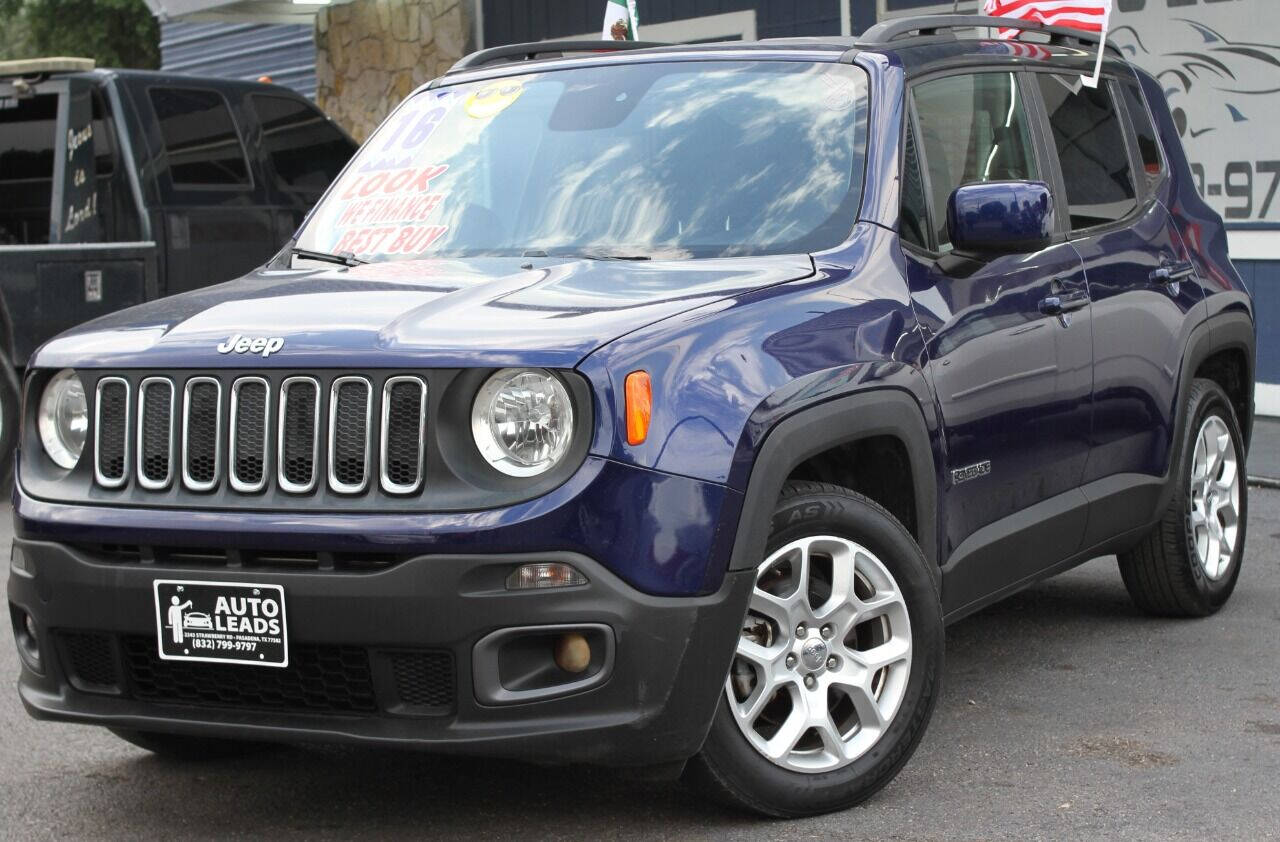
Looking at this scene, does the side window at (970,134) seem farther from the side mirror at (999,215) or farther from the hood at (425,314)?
the hood at (425,314)

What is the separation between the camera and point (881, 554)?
14.8 ft

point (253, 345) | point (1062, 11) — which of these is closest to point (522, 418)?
point (253, 345)

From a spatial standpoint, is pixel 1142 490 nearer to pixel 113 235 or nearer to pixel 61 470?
pixel 61 470

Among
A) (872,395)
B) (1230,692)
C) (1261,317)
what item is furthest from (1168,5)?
(872,395)

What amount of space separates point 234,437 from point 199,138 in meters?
7.47

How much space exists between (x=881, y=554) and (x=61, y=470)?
1.88 m

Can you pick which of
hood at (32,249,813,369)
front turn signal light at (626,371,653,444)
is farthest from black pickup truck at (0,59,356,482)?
front turn signal light at (626,371,653,444)

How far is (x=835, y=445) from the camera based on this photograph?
4445 millimetres

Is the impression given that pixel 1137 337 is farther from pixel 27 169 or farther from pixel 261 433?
pixel 27 169

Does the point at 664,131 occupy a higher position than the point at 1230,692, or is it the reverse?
the point at 664,131

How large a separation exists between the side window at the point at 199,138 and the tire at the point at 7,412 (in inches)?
61.6

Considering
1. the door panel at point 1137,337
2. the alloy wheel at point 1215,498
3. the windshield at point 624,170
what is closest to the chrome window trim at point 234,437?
the windshield at point 624,170

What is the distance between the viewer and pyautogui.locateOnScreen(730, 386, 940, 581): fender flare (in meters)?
4.12

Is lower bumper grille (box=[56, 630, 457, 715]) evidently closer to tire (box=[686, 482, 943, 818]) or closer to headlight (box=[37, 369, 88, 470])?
headlight (box=[37, 369, 88, 470])
